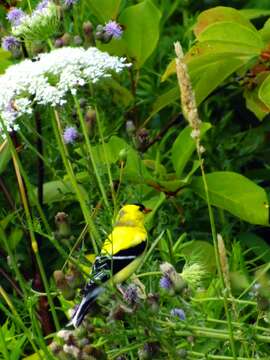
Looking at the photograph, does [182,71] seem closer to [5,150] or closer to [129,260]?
[129,260]

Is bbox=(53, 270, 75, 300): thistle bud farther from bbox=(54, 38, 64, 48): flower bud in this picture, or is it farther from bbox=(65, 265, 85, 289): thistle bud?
bbox=(54, 38, 64, 48): flower bud

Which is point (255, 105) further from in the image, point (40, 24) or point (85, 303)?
point (85, 303)

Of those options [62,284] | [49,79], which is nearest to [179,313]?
[62,284]

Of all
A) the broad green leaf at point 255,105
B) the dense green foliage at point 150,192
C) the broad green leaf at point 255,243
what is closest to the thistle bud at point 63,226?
the dense green foliage at point 150,192

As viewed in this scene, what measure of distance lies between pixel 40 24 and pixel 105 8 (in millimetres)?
642

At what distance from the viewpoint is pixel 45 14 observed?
214 cm

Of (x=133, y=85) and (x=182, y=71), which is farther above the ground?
(x=182, y=71)

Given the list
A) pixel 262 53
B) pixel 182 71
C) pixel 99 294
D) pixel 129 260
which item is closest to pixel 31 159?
pixel 262 53

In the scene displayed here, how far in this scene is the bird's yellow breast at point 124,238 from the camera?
206 cm

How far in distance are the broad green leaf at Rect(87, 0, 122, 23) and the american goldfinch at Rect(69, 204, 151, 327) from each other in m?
0.65

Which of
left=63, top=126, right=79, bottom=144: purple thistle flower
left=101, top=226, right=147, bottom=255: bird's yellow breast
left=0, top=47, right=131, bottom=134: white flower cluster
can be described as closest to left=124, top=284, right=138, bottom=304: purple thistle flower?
left=101, top=226, right=147, bottom=255: bird's yellow breast

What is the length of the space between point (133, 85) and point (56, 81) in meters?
0.84

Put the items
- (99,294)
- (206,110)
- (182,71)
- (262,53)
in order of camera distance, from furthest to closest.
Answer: (206,110)
(262,53)
(99,294)
(182,71)

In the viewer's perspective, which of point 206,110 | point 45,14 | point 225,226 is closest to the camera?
point 45,14
